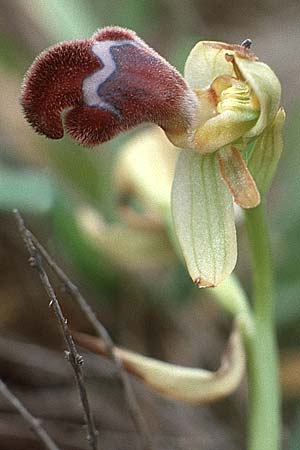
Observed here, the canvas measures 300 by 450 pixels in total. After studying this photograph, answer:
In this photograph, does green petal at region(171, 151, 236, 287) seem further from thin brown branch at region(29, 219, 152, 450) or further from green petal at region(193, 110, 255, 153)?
thin brown branch at region(29, 219, 152, 450)

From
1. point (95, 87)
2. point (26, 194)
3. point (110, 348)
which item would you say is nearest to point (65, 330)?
point (110, 348)

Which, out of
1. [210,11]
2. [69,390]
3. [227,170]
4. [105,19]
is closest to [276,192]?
[105,19]

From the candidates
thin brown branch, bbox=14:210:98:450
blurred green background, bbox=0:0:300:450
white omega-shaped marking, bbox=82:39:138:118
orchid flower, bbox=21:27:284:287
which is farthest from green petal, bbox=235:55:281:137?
blurred green background, bbox=0:0:300:450

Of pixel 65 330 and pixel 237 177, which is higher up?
pixel 237 177

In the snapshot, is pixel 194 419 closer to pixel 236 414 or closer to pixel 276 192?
pixel 236 414

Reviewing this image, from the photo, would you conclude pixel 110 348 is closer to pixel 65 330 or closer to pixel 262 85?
pixel 65 330

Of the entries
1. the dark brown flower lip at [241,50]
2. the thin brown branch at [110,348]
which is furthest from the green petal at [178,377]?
the dark brown flower lip at [241,50]

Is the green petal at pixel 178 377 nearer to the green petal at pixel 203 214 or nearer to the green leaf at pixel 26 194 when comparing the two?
the green petal at pixel 203 214
